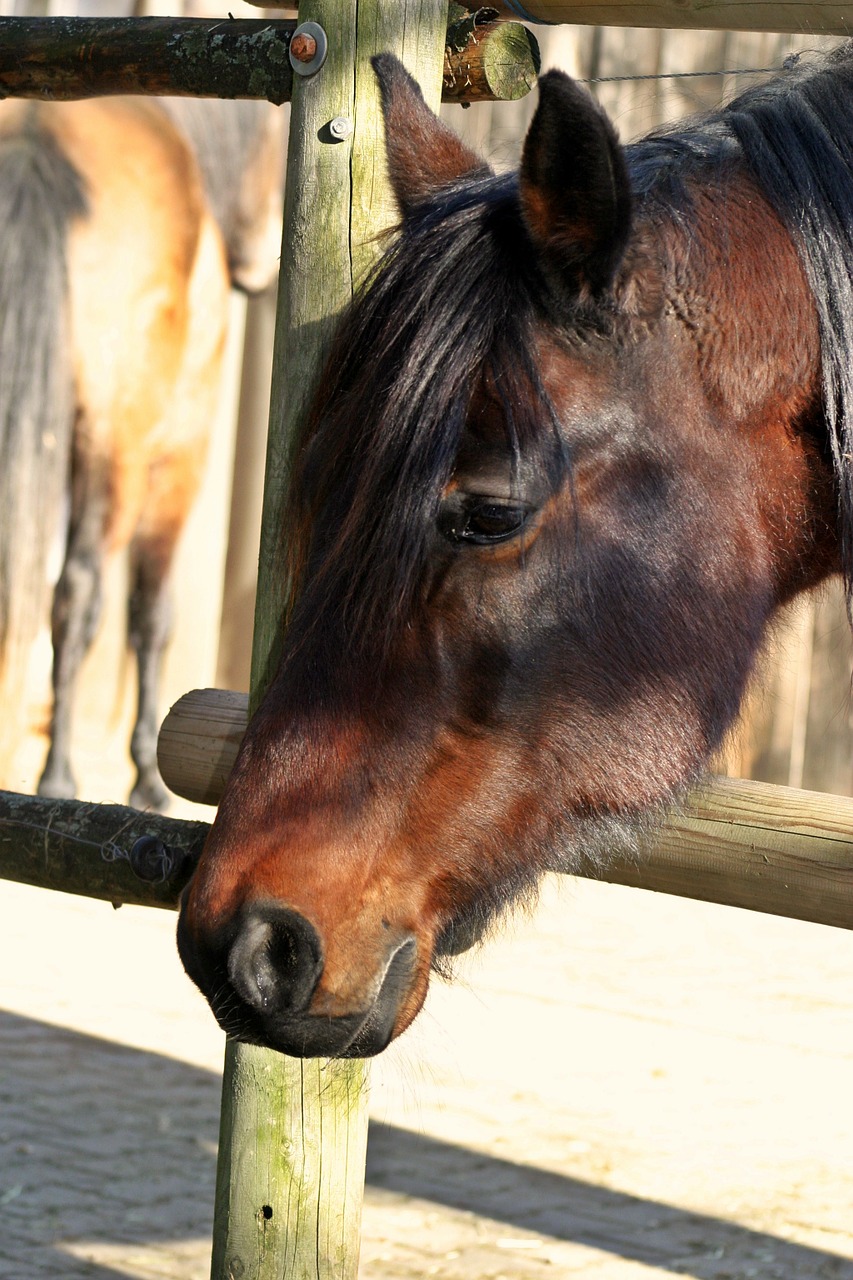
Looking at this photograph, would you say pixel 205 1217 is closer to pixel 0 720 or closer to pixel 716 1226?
pixel 716 1226

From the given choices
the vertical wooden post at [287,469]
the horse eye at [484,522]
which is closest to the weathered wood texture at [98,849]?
the vertical wooden post at [287,469]

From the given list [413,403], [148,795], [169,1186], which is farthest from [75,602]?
[413,403]

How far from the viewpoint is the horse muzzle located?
138 cm

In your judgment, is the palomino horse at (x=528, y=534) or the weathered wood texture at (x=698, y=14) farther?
the weathered wood texture at (x=698, y=14)

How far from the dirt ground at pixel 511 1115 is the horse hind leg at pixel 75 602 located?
96cm

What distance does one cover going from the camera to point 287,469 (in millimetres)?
1962

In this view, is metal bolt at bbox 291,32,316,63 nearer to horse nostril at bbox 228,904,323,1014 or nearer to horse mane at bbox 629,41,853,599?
horse mane at bbox 629,41,853,599

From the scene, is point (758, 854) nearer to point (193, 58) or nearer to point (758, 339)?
point (758, 339)

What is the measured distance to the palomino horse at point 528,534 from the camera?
143 centimetres

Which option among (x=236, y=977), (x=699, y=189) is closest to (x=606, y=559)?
(x=699, y=189)

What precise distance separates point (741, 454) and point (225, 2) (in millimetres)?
6817

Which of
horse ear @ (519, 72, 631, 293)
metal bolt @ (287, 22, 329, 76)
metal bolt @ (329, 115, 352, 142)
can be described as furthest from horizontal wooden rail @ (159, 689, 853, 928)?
metal bolt @ (287, 22, 329, 76)

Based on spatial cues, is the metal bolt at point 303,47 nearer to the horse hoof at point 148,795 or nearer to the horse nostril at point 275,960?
the horse nostril at point 275,960

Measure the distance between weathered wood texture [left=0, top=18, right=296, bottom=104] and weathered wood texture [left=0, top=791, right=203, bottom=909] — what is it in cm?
103
